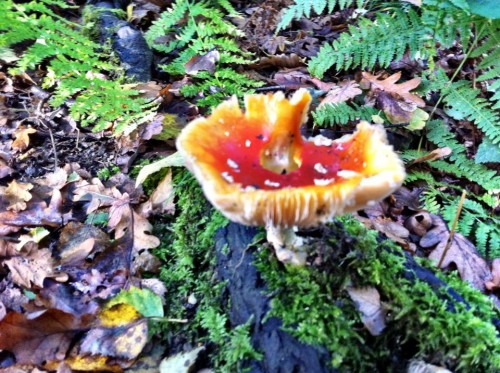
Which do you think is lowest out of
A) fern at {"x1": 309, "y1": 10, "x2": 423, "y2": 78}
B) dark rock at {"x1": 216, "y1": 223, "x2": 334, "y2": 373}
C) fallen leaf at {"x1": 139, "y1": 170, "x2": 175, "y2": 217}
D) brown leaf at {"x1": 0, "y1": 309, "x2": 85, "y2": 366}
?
brown leaf at {"x1": 0, "y1": 309, "x2": 85, "y2": 366}

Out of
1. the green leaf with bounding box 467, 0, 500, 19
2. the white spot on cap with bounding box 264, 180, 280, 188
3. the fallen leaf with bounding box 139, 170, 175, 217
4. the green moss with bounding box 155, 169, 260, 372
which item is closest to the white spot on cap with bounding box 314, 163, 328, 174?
the white spot on cap with bounding box 264, 180, 280, 188

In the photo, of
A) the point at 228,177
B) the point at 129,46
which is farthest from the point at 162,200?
the point at 129,46

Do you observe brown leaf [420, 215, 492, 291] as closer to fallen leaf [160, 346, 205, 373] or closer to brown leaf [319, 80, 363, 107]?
brown leaf [319, 80, 363, 107]

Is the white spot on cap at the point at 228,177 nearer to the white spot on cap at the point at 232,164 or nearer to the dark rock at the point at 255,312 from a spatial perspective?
the white spot on cap at the point at 232,164

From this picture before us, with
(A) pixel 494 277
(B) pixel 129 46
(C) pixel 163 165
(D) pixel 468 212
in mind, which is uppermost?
(B) pixel 129 46

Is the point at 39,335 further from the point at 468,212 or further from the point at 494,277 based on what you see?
the point at 468,212

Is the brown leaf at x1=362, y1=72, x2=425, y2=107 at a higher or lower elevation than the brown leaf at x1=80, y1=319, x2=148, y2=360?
higher

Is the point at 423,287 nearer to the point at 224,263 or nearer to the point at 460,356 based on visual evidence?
the point at 460,356

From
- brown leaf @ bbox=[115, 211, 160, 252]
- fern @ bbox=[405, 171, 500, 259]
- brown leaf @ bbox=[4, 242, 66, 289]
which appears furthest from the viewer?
fern @ bbox=[405, 171, 500, 259]
